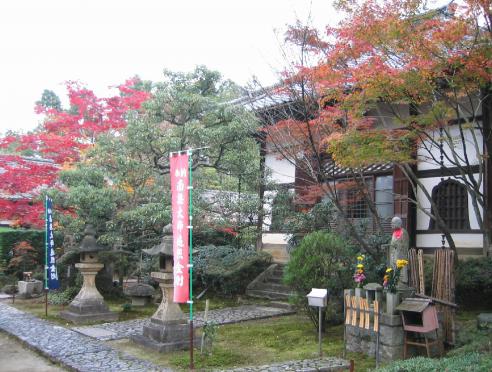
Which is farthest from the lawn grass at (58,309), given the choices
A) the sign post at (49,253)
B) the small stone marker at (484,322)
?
the small stone marker at (484,322)

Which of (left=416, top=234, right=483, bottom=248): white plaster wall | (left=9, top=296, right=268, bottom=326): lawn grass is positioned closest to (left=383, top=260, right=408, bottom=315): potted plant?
(left=416, top=234, right=483, bottom=248): white plaster wall

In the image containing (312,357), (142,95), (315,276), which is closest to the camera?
(312,357)

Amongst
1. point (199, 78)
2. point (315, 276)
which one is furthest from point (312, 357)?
point (199, 78)

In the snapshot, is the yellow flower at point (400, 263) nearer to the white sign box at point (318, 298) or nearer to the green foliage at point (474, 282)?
the white sign box at point (318, 298)

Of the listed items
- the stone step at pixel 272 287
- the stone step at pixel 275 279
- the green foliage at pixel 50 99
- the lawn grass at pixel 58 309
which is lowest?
the lawn grass at pixel 58 309

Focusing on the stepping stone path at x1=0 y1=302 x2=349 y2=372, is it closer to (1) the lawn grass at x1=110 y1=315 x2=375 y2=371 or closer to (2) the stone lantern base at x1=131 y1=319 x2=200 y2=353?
(1) the lawn grass at x1=110 y1=315 x2=375 y2=371

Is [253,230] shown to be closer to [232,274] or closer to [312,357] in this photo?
[232,274]

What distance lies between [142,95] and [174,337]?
43.0ft

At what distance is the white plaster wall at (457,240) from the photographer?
12.4 m

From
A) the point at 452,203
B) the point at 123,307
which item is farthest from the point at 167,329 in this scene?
the point at 452,203

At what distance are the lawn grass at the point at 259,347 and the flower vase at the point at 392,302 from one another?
36.1 inches

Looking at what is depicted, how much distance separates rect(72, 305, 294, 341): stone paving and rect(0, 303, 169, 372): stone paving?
1.32 feet

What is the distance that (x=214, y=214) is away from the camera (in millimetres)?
16109

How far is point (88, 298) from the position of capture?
12867mm
